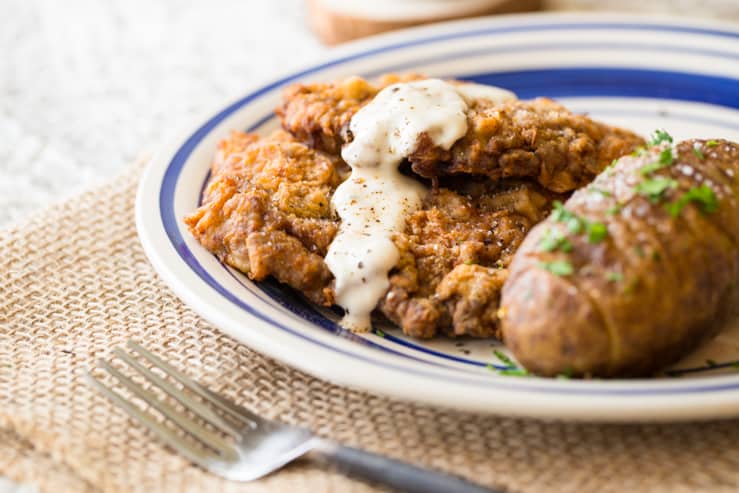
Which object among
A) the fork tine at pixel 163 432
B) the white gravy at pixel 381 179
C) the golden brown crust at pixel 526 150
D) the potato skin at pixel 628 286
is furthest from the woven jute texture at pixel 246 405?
the golden brown crust at pixel 526 150

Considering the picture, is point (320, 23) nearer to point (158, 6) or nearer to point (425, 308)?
point (158, 6)

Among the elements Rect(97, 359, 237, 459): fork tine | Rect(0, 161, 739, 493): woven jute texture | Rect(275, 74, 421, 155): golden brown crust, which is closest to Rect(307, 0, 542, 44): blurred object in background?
Rect(275, 74, 421, 155): golden brown crust

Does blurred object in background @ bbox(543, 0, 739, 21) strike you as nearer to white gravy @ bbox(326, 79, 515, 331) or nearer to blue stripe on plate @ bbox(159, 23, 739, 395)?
blue stripe on plate @ bbox(159, 23, 739, 395)

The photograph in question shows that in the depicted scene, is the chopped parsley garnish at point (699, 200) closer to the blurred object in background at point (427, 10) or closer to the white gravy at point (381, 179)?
the white gravy at point (381, 179)

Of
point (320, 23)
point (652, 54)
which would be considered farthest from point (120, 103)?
point (652, 54)

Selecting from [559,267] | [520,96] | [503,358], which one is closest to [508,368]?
[503,358]
